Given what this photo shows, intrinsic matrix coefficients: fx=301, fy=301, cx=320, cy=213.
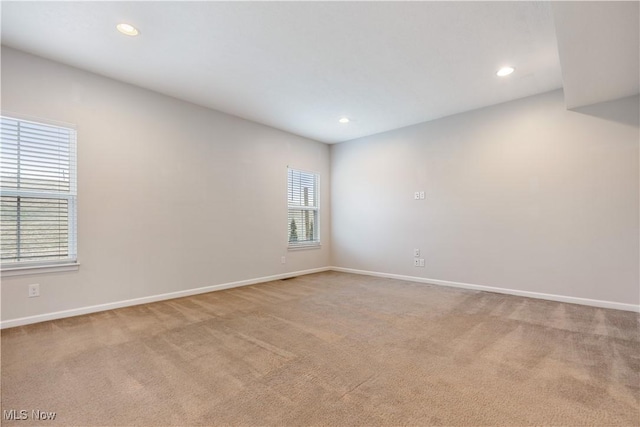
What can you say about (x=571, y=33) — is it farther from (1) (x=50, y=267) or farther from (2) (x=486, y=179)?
(1) (x=50, y=267)

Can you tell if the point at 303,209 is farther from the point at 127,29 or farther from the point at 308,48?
the point at 127,29

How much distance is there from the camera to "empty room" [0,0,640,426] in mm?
1844

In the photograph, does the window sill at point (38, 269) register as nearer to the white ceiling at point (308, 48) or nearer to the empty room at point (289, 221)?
the empty room at point (289, 221)

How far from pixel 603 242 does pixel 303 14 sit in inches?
158

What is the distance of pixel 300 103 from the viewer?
4.09 metres

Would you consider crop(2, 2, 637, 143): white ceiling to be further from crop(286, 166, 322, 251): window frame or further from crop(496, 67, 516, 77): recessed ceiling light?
crop(286, 166, 322, 251): window frame

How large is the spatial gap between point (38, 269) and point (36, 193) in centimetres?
75

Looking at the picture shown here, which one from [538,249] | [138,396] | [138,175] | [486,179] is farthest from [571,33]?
[138,175]

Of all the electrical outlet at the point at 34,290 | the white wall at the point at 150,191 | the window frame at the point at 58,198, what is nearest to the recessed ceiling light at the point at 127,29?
the white wall at the point at 150,191

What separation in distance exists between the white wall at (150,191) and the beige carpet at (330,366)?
437 millimetres

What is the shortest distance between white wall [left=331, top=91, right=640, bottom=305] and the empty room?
0.02m

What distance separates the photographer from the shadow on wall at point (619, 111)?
329cm

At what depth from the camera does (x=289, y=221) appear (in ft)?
17.9

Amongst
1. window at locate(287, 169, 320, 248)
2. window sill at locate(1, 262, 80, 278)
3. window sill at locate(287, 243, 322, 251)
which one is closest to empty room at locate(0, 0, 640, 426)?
window sill at locate(1, 262, 80, 278)
